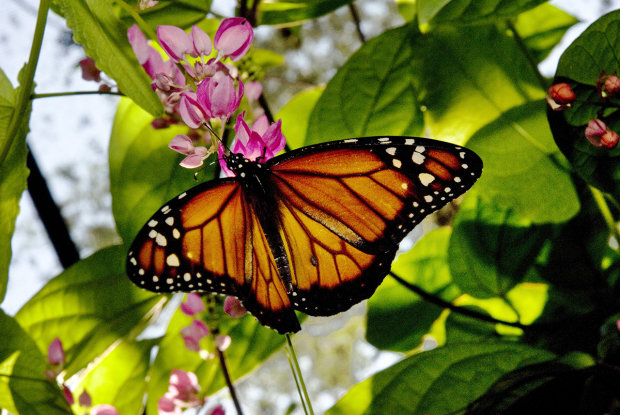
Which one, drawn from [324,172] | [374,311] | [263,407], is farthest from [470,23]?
[263,407]

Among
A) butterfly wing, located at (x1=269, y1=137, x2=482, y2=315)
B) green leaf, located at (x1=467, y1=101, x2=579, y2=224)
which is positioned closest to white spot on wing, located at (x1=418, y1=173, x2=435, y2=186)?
butterfly wing, located at (x1=269, y1=137, x2=482, y2=315)

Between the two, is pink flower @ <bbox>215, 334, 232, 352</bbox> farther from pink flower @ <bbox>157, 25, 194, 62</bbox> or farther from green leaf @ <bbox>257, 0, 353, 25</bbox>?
green leaf @ <bbox>257, 0, 353, 25</bbox>

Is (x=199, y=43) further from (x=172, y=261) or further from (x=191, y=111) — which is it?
(x=172, y=261)

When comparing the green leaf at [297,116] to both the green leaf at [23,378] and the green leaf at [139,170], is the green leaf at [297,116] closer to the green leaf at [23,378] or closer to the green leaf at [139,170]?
the green leaf at [139,170]

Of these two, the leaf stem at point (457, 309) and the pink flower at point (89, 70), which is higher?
the pink flower at point (89, 70)

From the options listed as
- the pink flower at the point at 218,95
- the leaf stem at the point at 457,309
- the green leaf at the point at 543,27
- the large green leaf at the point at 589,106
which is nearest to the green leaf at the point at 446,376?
the leaf stem at the point at 457,309

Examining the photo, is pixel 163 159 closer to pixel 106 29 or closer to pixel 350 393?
pixel 106 29
